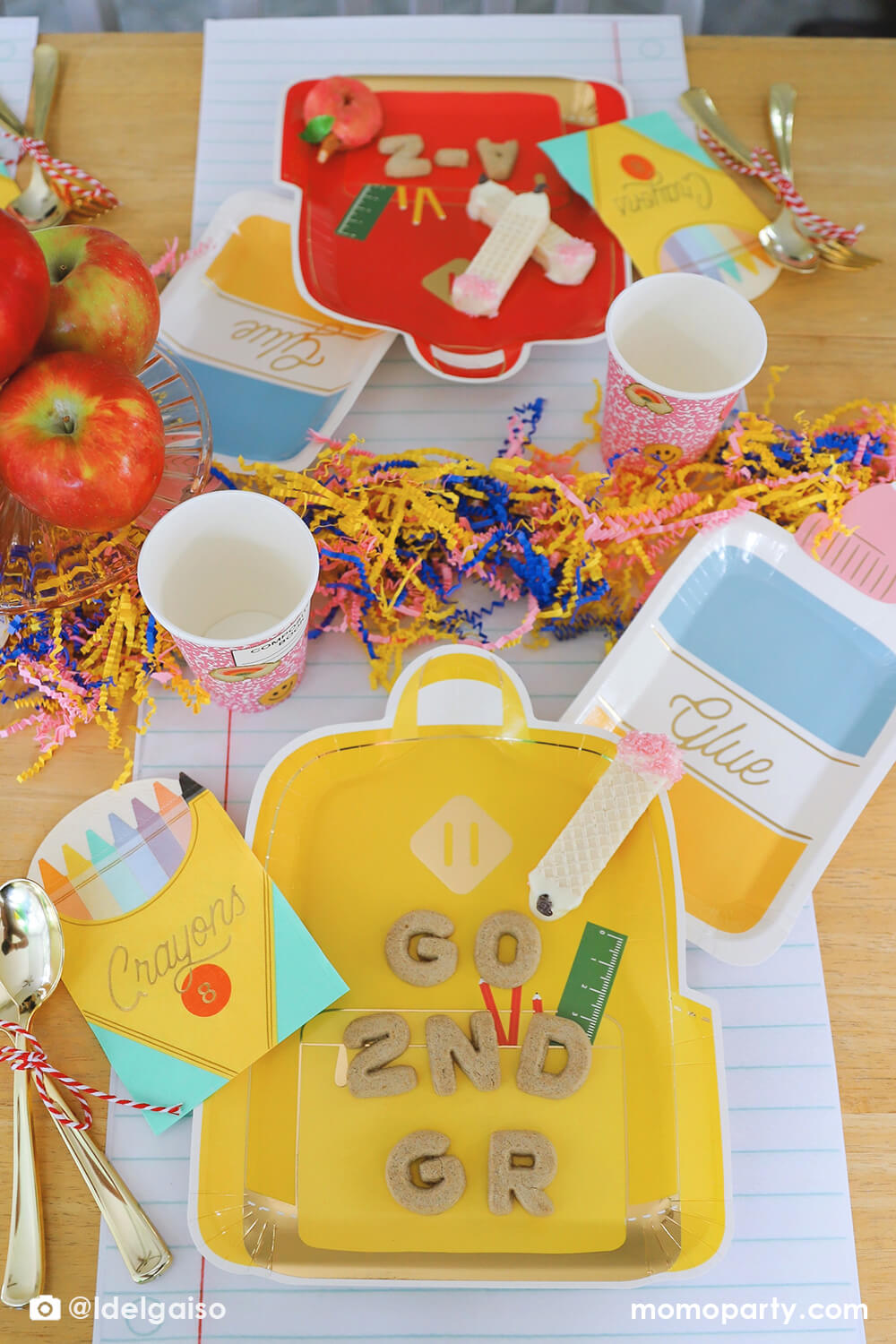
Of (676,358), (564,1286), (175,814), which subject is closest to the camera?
(564,1286)

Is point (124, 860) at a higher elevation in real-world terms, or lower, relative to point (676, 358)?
lower

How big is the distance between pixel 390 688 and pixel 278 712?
101mm

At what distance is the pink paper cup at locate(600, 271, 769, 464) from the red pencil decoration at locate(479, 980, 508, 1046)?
49 cm

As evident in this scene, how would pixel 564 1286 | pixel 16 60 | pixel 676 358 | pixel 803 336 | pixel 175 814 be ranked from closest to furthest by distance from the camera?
pixel 564 1286
pixel 175 814
pixel 676 358
pixel 803 336
pixel 16 60

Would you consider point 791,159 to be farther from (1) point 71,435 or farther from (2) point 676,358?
(1) point 71,435

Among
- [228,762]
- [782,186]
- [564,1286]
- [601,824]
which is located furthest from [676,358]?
[564,1286]

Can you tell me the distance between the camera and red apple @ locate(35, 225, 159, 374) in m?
0.72

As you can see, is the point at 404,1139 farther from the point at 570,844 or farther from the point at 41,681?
the point at 41,681

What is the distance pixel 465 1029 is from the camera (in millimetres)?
693

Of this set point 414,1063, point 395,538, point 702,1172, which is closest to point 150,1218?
point 414,1063

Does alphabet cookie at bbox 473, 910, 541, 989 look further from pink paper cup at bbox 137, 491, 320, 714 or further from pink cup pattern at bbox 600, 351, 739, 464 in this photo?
pink cup pattern at bbox 600, 351, 739, 464

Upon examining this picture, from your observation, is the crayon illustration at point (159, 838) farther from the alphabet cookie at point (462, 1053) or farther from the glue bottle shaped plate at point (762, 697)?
the glue bottle shaped plate at point (762, 697)

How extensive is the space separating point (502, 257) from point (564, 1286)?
89 centimetres

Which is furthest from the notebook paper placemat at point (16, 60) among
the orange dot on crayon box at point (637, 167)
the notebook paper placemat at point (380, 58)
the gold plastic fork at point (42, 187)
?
the orange dot on crayon box at point (637, 167)
